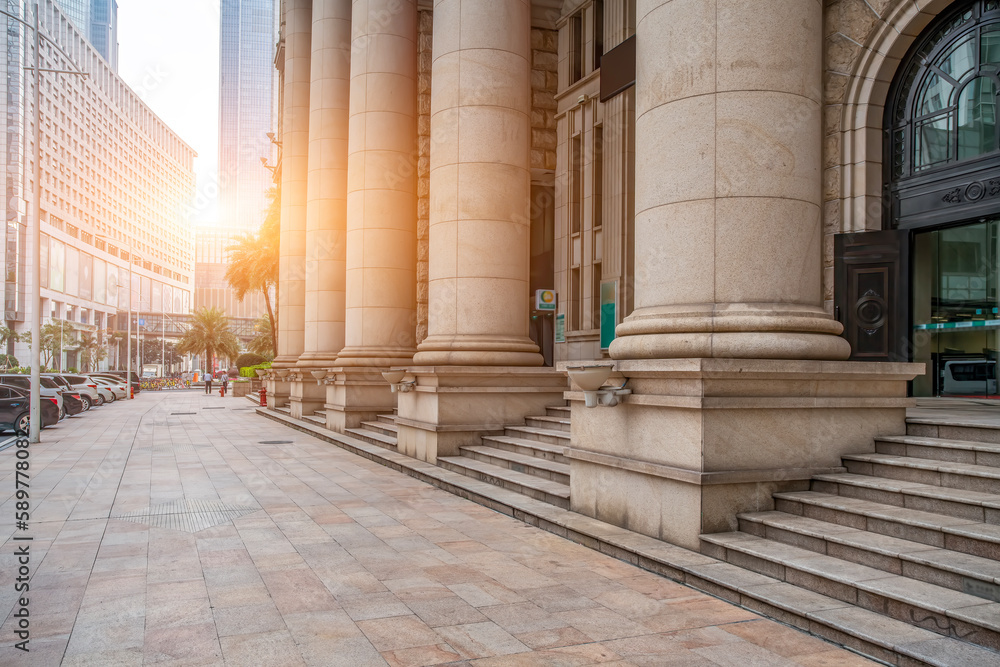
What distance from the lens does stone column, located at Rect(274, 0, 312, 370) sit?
3097 cm

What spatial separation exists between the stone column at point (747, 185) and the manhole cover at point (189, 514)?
19.2 ft

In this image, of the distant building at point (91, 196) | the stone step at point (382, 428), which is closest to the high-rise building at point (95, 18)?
the distant building at point (91, 196)

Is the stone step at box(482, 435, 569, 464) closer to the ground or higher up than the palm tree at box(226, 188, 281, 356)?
closer to the ground

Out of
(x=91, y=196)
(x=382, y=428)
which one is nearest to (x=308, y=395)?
(x=382, y=428)

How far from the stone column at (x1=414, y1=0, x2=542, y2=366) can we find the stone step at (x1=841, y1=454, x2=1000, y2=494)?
24.9 feet

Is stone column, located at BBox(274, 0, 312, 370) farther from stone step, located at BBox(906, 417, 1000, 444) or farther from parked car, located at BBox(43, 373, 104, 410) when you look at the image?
stone step, located at BBox(906, 417, 1000, 444)

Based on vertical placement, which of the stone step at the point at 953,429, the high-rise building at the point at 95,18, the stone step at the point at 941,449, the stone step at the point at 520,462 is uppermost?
the high-rise building at the point at 95,18

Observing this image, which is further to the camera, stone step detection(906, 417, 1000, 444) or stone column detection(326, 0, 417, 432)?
stone column detection(326, 0, 417, 432)

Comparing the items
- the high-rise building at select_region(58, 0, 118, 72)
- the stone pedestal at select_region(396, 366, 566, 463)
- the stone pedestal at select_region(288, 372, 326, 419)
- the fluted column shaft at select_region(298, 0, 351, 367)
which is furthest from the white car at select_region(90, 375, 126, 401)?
the high-rise building at select_region(58, 0, 118, 72)

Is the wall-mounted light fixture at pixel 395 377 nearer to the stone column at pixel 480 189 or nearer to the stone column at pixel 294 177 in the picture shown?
the stone column at pixel 480 189

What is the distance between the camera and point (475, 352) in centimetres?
1416

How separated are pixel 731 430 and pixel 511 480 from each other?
14.4 ft

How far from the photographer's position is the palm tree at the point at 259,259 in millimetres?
57031

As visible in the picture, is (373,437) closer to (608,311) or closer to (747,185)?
(608,311)
